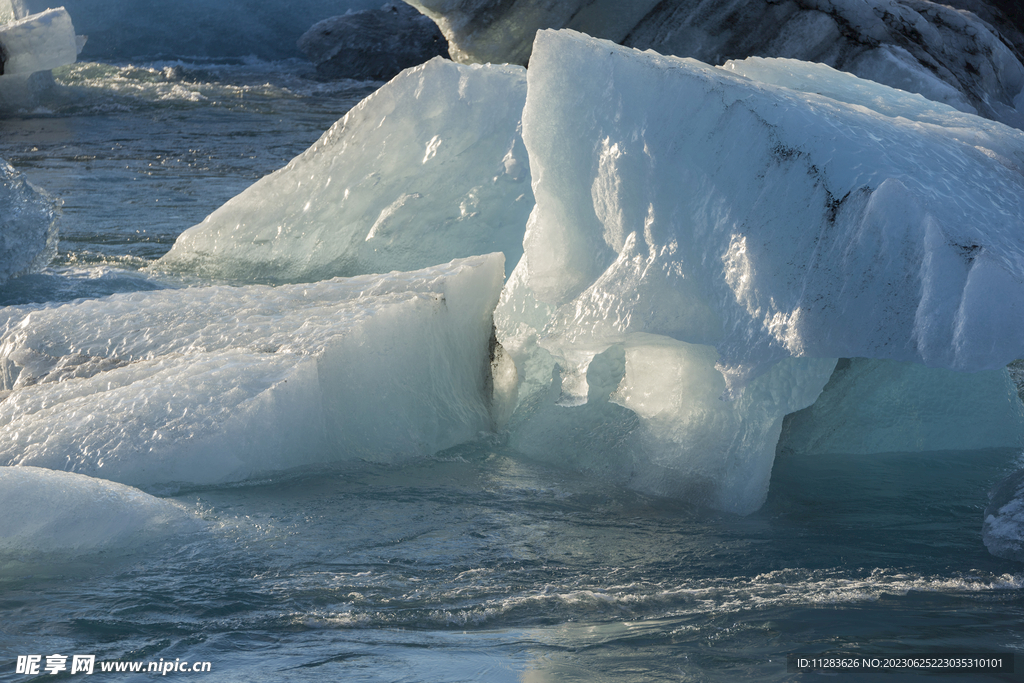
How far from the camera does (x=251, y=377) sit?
332cm

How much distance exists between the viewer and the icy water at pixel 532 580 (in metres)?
2.11

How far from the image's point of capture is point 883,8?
8125 mm

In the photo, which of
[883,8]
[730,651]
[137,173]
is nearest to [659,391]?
[730,651]

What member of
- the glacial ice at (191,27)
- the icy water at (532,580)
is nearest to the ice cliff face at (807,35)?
the icy water at (532,580)

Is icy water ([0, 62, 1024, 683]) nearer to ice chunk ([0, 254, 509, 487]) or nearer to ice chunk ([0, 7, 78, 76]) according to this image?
ice chunk ([0, 254, 509, 487])

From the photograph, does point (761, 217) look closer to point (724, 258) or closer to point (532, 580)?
point (724, 258)

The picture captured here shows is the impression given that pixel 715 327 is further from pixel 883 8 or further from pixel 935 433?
pixel 883 8

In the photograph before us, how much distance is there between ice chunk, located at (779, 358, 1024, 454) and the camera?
3.47 m

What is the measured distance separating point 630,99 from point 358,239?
2355 millimetres

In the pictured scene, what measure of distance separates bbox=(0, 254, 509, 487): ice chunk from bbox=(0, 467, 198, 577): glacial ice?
1.22ft

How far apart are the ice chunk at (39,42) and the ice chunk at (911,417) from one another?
451 inches

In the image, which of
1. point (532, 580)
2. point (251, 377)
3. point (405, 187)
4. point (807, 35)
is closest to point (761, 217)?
point (532, 580)

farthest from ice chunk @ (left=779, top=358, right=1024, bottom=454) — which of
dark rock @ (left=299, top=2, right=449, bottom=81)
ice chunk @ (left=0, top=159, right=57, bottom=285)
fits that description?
dark rock @ (left=299, top=2, right=449, bottom=81)

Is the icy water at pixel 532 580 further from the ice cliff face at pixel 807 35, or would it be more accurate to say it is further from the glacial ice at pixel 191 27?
the glacial ice at pixel 191 27
